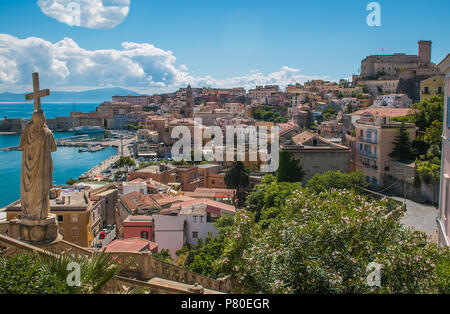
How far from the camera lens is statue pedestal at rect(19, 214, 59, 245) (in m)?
4.16

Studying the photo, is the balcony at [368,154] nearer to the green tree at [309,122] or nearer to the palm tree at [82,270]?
the palm tree at [82,270]

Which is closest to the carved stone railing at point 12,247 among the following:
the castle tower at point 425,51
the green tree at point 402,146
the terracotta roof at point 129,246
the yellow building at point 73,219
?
the terracotta roof at point 129,246

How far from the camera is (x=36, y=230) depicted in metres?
4.18

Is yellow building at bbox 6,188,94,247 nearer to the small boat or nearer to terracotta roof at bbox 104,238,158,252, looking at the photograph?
terracotta roof at bbox 104,238,158,252

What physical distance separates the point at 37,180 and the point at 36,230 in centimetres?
53

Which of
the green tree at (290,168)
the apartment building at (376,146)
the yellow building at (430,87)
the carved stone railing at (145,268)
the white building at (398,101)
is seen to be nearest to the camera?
the carved stone railing at (145,268)

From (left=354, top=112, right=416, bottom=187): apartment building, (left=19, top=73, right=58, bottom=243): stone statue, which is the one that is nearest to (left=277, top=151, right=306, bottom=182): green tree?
(left=354, top=112, right=416, bottom=187): apartment building

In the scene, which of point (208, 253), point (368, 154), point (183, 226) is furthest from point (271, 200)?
point (208, 253)

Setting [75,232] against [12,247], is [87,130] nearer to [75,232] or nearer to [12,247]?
[75,232]

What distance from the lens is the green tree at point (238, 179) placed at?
32.1 meters

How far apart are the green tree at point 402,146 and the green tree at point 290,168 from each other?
13.8ft

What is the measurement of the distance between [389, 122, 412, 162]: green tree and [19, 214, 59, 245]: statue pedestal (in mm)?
16874
